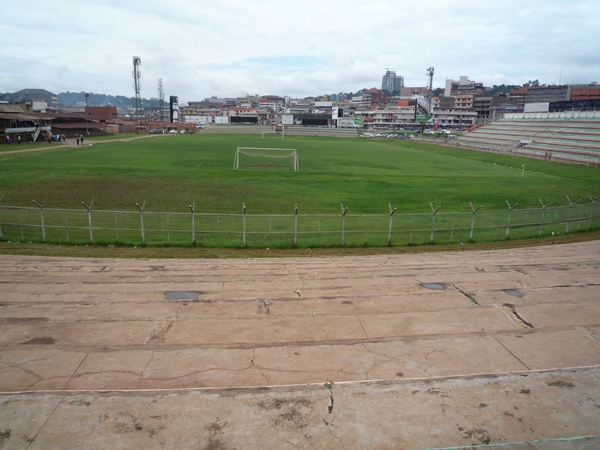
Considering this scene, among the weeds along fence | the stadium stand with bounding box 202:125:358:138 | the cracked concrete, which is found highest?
the stadium stand with bounding box 202:125:358:138

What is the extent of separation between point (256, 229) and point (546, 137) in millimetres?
79227

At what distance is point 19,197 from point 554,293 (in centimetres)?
3004

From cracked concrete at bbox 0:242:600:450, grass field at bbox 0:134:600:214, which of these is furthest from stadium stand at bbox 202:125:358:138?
cracked concrete at bbox 0:242:600:450

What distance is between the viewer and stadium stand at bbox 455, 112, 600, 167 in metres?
70.4

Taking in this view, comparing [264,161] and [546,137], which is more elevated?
[546,137]

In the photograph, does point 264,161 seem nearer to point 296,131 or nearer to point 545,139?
point 545,139

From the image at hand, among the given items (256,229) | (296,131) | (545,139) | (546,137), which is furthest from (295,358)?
(296,131)

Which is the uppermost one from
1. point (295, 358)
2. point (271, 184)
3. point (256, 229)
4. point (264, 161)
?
point (264, 161)

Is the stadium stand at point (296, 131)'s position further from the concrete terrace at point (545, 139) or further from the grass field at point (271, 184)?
the grass field at point (271, 184)

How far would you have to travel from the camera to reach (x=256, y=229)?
2325cm

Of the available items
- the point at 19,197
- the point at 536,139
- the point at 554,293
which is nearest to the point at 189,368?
the point at 554,293

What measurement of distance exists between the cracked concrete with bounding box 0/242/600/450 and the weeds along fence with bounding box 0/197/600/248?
4.55 meters

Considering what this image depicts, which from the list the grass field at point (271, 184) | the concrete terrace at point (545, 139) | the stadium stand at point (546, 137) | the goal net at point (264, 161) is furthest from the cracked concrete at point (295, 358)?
the concrete terrace at point (545, 139)

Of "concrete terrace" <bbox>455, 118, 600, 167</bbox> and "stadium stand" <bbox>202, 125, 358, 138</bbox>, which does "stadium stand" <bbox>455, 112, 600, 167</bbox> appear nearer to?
"concrete terrace" <bbox>455, 118, 600, 167</bbox>
